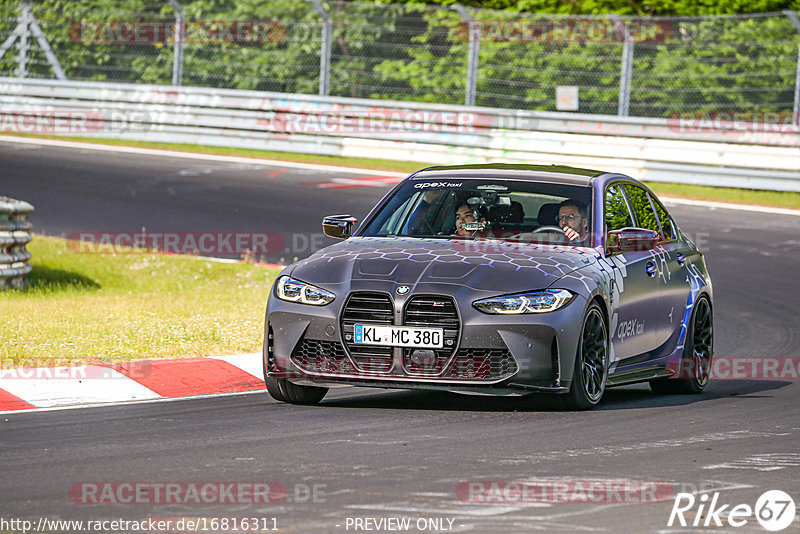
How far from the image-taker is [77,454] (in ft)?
22.7

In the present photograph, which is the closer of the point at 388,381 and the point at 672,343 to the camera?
the point at 388,381

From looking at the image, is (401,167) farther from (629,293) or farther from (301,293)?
(301,293)

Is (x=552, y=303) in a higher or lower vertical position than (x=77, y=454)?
higher

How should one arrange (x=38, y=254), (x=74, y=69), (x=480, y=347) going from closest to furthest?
1. (x=480, y=347)
2. (x=38, y=254)
3. (x=74, y=69)

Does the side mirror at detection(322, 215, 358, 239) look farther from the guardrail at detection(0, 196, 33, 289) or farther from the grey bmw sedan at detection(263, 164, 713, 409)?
the guardrail at detection(0, 196, 33, 289)

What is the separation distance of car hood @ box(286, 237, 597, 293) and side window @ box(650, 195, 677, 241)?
1.60 metres

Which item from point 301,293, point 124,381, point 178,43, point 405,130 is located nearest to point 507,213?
point 301,293

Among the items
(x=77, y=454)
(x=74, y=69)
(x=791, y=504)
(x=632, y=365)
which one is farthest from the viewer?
(x=74, y=69)

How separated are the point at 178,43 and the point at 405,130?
474 cm

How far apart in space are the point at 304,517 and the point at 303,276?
10.2ft

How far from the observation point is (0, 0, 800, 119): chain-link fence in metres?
23.1

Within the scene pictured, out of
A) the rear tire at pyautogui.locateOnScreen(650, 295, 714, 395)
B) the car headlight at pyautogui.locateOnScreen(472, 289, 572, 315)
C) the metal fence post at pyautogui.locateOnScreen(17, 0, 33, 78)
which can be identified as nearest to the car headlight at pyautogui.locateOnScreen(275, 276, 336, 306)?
the car headlight at pyautogui.locateOnScreen(472, 289, 572, 315)

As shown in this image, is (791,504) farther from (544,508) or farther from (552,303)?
(552,303)

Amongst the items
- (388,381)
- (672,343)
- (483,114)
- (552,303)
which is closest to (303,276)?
(388,381)
